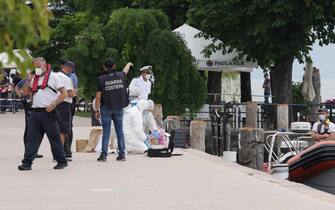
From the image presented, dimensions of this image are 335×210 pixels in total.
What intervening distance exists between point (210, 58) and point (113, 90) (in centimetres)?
1641

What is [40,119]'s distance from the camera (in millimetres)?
12586

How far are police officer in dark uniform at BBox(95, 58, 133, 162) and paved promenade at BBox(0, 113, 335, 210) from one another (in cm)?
41

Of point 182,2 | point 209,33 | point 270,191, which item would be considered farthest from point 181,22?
point 270,191

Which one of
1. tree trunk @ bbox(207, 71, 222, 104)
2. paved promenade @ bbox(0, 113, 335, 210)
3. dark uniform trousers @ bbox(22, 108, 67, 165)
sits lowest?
paved promenade @ bbox(0, 113, 335, 210)

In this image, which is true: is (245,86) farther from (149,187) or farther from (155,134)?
(149,187)

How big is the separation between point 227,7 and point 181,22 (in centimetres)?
596

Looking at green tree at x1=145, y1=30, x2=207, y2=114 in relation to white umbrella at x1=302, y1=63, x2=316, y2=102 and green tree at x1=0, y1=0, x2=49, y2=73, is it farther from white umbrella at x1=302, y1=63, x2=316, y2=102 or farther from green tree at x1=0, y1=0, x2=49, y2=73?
green tree at x1=0, y1=0, x2=49, y2=73

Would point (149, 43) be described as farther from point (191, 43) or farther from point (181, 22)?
point (181, 22)

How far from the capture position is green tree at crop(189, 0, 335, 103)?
29.7 m

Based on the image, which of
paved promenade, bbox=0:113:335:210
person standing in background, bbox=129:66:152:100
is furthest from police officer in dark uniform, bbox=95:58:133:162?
person standing in background, bbox=129:66:152:100

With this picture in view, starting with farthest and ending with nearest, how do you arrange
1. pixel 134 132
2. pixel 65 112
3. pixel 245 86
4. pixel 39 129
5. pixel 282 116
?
pixel 245 86 < pixel 282 116 < pixel 134 132 < pixel 65 112 < pixel 39 129

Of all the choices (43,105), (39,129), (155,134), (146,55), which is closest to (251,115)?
(146,55)

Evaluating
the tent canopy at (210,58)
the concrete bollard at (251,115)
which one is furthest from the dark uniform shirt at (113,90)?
the tent canopy at (210,58)

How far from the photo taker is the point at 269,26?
1176 inches
